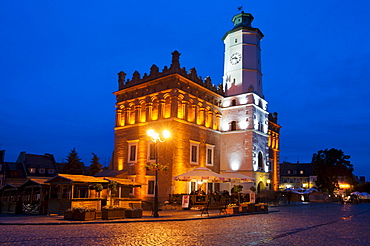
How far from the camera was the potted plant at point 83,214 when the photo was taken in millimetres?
17734

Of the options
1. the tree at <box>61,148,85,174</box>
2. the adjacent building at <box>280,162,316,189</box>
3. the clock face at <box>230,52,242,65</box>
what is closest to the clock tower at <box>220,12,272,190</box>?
the clock face at <box>230,52,242,65</box>

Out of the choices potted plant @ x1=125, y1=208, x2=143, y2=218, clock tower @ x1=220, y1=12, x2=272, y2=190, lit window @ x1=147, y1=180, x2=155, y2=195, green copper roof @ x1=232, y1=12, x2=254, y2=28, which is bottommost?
potted plant @ x1=125, y1=208, x2=143, y2=218

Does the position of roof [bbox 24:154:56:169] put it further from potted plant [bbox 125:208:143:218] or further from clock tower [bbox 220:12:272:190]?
potted plant [bbox 125:208:143:218]

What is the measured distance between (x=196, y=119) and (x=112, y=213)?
1797cm

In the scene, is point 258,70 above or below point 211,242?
above

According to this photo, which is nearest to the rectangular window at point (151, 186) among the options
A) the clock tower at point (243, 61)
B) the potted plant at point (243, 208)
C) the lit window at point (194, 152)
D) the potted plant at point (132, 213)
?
the lit window at point (194, 152)

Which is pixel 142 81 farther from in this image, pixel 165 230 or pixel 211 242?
pixel 211 242

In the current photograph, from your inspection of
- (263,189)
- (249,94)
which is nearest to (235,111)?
(249,94)

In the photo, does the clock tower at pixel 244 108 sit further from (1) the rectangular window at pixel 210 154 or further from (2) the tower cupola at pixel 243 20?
(1) the rectangular window at pixel 210 154

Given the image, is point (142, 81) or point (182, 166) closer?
point (182, 166)

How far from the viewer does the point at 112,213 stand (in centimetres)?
1866

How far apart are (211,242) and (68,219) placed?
988 centimetres

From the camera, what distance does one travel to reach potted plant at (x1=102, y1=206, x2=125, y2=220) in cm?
1844

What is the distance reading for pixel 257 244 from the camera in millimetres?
11258
